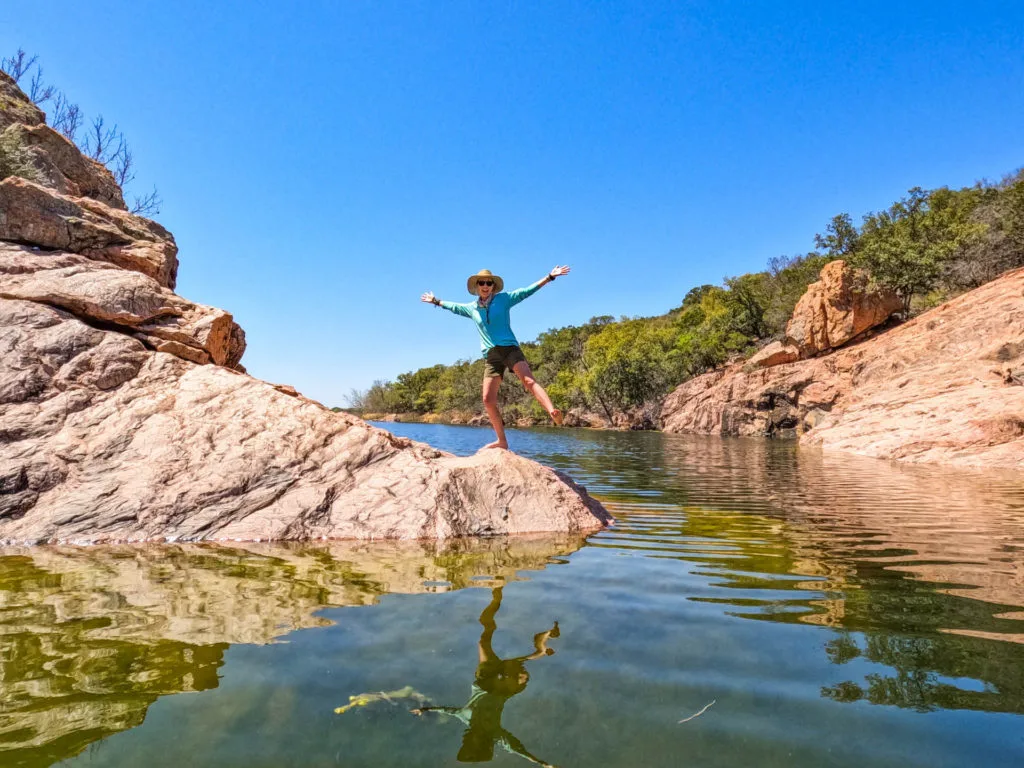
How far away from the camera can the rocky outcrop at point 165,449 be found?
5.51m

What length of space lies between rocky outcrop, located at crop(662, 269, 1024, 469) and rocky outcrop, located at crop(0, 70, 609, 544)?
1385cm

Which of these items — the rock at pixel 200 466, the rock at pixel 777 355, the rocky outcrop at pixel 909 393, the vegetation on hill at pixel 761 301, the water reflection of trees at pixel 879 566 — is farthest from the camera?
the rock at pixel 777 355

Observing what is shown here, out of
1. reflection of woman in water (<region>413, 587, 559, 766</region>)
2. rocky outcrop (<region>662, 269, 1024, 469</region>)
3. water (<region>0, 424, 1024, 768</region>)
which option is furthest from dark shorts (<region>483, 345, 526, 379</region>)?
rocky outcrop (<region>662, 269, 1024, 469</region>)

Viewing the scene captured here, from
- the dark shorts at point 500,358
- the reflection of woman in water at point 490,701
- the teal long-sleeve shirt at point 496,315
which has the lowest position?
the reflection of woman in water at point 490,701

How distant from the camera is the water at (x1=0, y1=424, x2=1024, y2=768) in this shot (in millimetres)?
1880

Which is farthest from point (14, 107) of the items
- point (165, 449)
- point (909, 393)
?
point (909, 393)

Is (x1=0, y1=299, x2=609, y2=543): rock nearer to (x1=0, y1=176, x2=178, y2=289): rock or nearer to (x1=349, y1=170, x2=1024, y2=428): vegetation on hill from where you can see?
(x1=0, y1=176, x2=178, y2=289): rock

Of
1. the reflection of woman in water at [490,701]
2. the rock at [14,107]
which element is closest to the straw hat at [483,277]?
the reflection of woman in water at [490,701]

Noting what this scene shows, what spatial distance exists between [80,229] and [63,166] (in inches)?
107

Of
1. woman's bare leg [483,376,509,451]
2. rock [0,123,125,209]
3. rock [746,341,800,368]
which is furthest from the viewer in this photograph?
rock [746,341,800,368]

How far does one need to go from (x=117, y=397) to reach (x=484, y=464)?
4.12 metres

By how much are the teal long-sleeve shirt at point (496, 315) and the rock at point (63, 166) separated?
6439 millimetres

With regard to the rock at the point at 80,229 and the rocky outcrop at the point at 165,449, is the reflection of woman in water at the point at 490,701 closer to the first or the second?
the rocky outcrop at the point at 165,449

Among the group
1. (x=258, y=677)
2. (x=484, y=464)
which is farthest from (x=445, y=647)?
(x=484, y=464)
